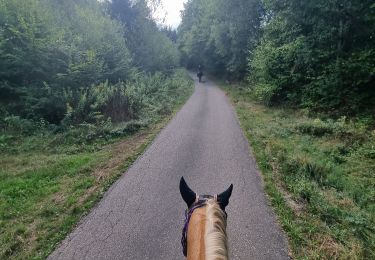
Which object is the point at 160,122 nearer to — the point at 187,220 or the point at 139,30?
the point at 187,220

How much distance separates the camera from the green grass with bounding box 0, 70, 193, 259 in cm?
497

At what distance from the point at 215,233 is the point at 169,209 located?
3.45 m

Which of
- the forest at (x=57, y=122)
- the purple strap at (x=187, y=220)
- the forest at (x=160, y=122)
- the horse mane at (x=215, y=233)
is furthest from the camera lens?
the forest at (x=57, y=122)

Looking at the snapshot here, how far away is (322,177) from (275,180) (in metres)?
1.18

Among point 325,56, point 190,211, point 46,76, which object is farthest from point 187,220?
point 325,56

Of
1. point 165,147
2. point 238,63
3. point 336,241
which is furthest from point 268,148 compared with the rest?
point 238,63

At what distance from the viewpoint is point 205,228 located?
2.60 meters

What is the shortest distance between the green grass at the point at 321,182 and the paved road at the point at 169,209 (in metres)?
0.38

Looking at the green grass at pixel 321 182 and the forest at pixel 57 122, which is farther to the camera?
the forest at pixel 57 122

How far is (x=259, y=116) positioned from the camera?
1441 centimetres

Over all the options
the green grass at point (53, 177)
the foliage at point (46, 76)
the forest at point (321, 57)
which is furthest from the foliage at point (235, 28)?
the green grass at point (53, 177)

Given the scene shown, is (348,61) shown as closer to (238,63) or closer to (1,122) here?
(1,122)

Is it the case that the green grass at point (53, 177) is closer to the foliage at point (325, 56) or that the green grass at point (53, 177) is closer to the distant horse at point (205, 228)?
the distant horse at point (205, 228)

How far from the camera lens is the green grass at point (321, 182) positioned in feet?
15.4
